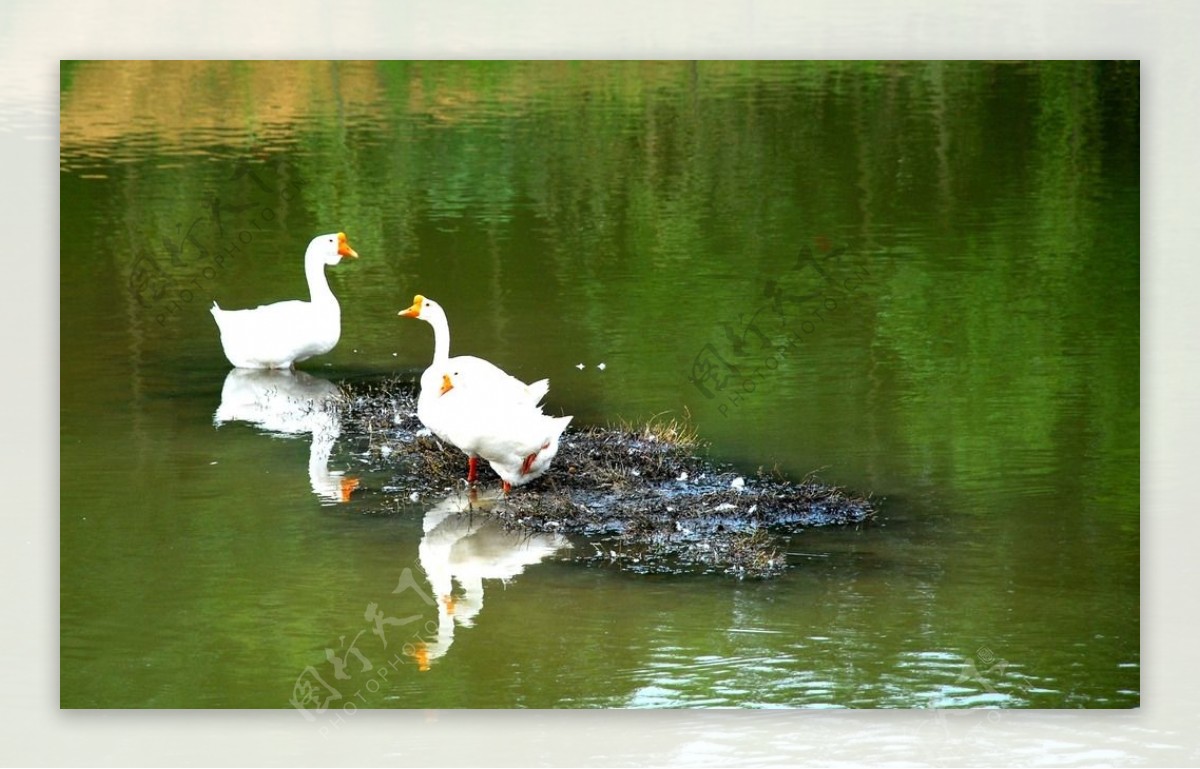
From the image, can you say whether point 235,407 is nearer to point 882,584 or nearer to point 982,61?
point 882,584

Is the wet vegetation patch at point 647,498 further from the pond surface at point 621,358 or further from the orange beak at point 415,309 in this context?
the orange beak at point 415,309

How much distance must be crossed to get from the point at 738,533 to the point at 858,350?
903 mm

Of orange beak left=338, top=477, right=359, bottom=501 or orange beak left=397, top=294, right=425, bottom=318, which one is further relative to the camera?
orange beak left=397, top=294, right=425, bottom=318

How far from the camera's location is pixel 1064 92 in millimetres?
6191

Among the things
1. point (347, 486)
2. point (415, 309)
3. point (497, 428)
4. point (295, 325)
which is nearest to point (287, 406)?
point (295, 325)

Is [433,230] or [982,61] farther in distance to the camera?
[433,230]

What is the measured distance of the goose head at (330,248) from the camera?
6.62 meters

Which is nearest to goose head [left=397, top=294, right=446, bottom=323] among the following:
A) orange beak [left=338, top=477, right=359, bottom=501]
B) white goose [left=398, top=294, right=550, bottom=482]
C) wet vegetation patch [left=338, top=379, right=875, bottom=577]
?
white goose [left=398, top=294, right=550, bottom=482]

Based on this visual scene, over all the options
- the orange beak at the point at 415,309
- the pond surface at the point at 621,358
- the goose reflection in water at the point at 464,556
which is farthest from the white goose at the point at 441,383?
the goose reflection in water at the point at 464,556

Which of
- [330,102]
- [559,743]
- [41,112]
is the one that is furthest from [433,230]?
[559,743]

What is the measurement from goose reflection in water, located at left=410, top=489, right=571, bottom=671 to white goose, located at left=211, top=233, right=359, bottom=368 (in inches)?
38.6

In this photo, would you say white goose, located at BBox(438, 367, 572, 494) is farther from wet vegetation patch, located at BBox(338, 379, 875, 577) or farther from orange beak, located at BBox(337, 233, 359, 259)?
orange beak, located at BBox(337, 233, 359, 259)

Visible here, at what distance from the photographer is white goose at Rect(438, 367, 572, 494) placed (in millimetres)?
6055

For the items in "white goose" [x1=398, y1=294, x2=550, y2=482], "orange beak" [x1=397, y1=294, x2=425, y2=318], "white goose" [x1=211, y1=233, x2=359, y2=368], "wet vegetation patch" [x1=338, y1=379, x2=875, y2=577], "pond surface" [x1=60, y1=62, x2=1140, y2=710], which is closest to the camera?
"pond surface" [x1=60, y1=62, x2=1140, y2=710]
